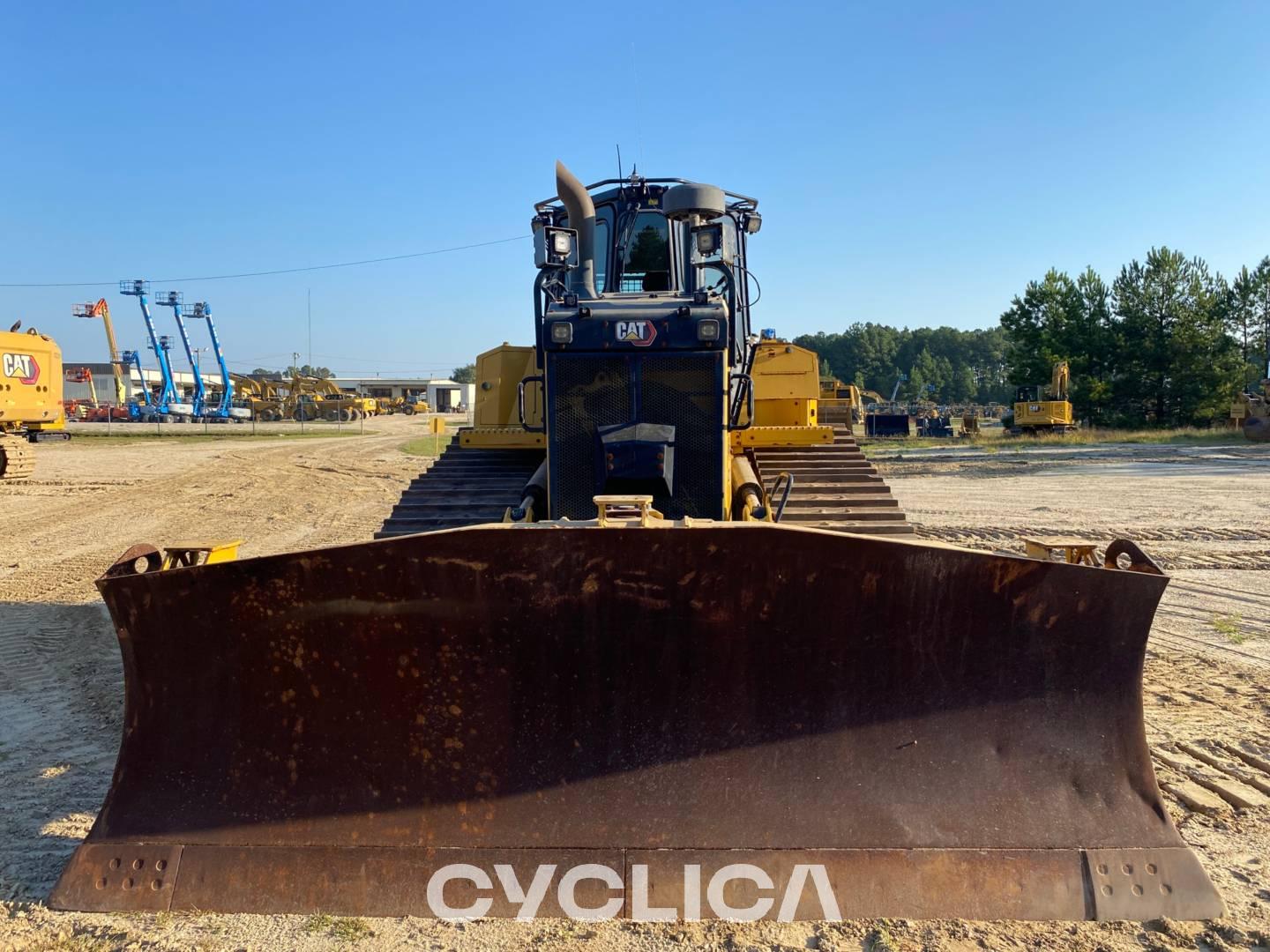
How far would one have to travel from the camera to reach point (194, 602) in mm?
3412

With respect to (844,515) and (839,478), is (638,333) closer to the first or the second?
(844,515)

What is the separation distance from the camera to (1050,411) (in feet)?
129

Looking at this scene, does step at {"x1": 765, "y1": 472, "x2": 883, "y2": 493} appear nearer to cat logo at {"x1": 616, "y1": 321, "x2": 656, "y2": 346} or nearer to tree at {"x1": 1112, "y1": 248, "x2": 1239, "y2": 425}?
cat logo at {"x1": 616, "y1": 321, "x2": 656, "y2": 346}

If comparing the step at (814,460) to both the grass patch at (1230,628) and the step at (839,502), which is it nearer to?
the step at (839,502)

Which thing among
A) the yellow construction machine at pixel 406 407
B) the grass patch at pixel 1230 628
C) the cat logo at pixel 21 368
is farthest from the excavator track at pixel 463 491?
the yellow construction machine at pixel 406 407

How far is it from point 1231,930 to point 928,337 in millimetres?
133347

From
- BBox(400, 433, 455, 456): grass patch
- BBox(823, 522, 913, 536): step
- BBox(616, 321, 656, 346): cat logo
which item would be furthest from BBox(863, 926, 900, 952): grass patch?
BBox(400, 433, 455, 456): grass patch

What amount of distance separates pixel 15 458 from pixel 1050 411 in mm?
36657

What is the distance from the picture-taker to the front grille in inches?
200

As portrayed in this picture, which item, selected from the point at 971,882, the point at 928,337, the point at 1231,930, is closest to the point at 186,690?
the point at 971,882

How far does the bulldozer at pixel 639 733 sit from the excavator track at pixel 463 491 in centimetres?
261

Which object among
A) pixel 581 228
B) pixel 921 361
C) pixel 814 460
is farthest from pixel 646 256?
pixel 921 361

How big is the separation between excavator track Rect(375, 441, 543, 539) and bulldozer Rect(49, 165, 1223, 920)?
2.61 m

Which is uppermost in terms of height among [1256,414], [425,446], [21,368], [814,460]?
[21,368]
